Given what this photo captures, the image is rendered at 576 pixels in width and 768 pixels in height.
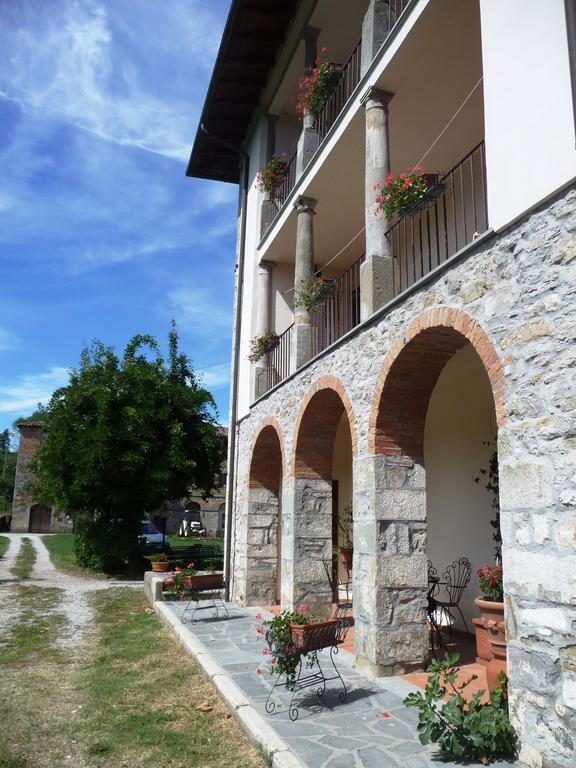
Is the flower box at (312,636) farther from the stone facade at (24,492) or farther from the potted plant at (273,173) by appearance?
the stone facade at (24,492)

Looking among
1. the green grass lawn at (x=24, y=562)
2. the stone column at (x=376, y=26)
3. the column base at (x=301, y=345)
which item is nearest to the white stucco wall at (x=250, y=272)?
the column base at (x=301, y=345)

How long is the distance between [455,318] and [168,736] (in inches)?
142

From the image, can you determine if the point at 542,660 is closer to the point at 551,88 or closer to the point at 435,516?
the point at 551,88

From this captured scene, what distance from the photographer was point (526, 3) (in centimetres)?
412

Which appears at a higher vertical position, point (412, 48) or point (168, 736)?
point (412, 48)

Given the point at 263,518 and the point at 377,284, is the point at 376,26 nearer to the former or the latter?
the point at 377,284

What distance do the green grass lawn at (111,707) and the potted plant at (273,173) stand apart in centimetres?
719

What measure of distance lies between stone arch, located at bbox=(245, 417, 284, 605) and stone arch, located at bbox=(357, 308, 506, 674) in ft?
12.8

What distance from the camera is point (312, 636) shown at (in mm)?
4883

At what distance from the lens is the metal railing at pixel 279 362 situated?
32.5 feet

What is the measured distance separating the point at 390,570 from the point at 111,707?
2574 millimetres

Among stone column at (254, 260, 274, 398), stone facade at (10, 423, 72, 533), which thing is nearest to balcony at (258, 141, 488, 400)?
stone column at (254, 260, 274, 398)

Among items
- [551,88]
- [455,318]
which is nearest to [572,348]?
[455,318]

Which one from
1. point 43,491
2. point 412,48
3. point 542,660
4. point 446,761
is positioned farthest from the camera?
point 43,491
